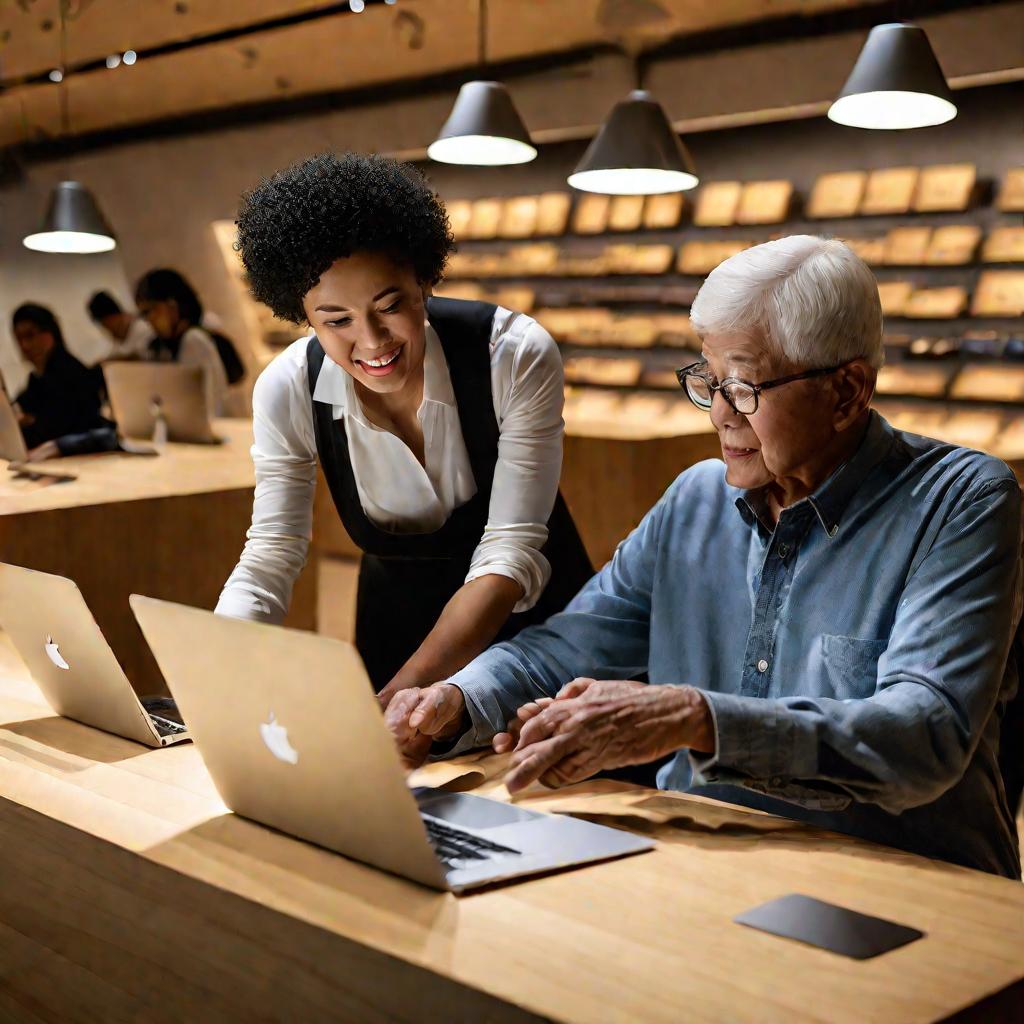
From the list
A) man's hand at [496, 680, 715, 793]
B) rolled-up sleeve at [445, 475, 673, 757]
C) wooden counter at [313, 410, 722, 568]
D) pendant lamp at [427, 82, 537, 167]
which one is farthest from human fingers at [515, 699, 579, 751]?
pendant lamp at [427, 82, 537, 167]

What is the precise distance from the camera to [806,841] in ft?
4.32

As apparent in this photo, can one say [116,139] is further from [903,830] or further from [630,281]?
[903,830]

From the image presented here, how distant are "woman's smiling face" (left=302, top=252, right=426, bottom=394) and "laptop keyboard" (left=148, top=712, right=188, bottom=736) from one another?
0.56m

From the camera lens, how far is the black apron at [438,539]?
6.79 ft

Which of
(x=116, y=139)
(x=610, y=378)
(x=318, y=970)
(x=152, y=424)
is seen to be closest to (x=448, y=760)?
(x=318, y=970)

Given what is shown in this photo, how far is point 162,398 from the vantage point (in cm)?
538

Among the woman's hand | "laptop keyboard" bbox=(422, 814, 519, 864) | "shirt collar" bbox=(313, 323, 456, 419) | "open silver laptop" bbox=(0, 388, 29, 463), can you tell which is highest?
"shirt collar" bbox=(313, 323, 456, 419)

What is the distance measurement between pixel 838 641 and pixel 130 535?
8.89 feet

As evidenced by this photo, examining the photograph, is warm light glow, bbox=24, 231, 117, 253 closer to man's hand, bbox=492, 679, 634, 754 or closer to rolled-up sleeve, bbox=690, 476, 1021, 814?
man's hand, bbox=492, 679, 634, 754

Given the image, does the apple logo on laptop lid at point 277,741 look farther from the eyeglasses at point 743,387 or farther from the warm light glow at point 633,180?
the warm light glow at point 633,180

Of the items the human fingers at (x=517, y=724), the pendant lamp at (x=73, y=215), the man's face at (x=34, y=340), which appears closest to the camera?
the human fingers at (x=517, y=724)

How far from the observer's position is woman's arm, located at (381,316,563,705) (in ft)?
6.19

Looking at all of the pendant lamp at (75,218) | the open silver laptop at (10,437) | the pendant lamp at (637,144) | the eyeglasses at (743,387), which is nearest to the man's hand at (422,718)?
the eyeglasses at (743,387)

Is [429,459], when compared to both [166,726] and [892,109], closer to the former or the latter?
[166,726]
